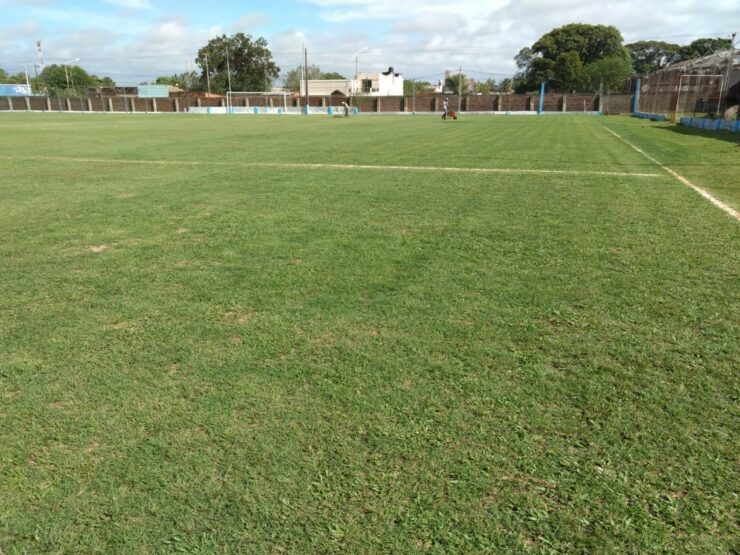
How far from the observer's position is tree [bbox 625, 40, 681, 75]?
109m

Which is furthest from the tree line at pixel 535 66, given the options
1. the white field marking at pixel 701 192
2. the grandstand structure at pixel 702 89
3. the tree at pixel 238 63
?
the white field marking at pixel 701 192

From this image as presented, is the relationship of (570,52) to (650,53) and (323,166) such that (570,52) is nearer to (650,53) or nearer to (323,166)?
(650,53)

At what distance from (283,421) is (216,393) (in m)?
0.53

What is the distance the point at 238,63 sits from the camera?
365 feet

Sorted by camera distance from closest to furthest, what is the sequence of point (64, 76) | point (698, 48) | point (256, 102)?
point (256, 102) → point (698, 48) → point (64, 76)

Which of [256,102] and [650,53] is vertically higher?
[650,53]

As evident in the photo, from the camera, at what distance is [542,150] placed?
17.4 meters

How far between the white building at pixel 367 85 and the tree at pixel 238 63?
14.2m

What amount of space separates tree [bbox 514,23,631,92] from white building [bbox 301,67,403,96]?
105ft

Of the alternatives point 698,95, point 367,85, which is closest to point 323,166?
point 698,95

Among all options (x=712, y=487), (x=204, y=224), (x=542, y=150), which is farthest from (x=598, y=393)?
(x=542, y=150)

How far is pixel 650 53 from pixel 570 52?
32431 mm

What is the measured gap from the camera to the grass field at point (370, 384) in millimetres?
2207

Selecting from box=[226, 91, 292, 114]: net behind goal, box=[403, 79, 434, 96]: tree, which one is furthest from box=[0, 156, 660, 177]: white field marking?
box=[403, 79, 434, 96]: tree
